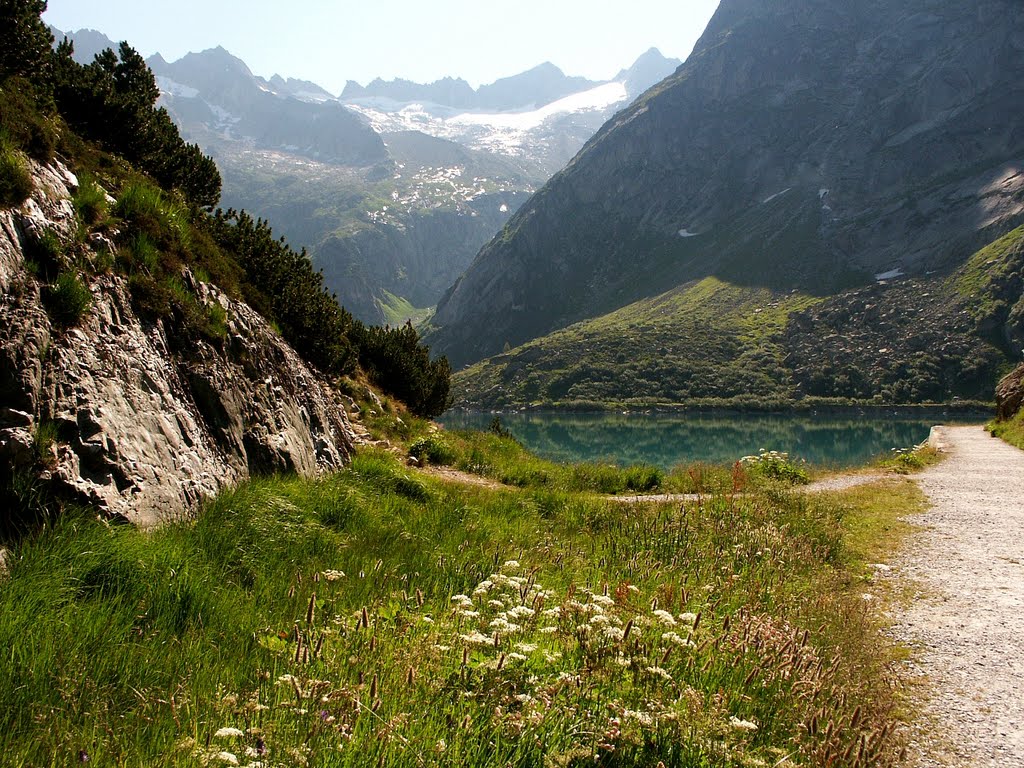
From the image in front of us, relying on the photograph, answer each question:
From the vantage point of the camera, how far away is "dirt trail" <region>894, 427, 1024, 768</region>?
475 centimetres

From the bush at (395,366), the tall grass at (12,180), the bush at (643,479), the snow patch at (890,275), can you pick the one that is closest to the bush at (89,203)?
the tall grass at (12,180)

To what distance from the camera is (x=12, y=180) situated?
6.21 m

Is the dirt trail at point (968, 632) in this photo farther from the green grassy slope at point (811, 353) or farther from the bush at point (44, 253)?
the green grassy slope at point (811, 353)

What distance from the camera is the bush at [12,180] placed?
6.10 meters

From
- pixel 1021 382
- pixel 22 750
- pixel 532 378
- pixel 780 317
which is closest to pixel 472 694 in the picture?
pixel 22 750

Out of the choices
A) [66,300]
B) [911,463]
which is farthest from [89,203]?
[911,463]

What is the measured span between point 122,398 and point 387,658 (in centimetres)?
426

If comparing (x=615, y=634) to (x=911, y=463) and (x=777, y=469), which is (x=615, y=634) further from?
(x=911, y=463)

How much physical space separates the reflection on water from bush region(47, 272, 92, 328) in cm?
3223

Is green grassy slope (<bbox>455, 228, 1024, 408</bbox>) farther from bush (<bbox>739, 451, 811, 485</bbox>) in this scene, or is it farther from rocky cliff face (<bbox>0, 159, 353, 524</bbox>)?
rocky cliff face (<bbox>0, 159, 353, 524</bbox>)

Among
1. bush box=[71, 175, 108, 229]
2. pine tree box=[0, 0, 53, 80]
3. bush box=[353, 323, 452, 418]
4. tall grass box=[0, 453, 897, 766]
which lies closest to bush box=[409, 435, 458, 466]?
bush box=[353, 323, 452, 418]

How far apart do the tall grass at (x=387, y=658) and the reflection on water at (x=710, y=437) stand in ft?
106

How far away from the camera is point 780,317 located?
590 feet

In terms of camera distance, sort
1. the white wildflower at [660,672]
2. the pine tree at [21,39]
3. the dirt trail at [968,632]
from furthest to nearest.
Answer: the pine tree at [21,39] < the dirt trail at [968,632] < the white wildflower at [660,672]
